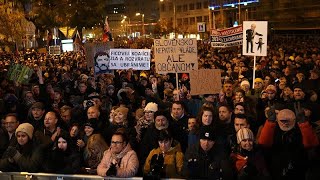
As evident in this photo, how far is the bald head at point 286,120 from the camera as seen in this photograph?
5.92m

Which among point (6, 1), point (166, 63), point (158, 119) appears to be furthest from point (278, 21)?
point (158, 119)

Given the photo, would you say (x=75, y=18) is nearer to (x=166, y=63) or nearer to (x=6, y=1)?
(x=6, y=1)

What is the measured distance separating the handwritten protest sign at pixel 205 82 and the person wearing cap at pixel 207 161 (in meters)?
3.96

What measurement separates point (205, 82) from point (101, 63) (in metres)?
5.68

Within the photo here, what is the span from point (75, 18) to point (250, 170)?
35385 mm

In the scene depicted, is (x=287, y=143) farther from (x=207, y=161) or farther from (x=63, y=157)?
(x=63, y=157)

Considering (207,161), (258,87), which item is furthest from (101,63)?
(207,161)

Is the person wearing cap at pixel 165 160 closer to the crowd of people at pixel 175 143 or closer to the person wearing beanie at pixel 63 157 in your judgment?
the crowd of people at pixel 175 143

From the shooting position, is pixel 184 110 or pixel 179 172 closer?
pixel 179 172

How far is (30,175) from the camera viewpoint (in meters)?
5.93

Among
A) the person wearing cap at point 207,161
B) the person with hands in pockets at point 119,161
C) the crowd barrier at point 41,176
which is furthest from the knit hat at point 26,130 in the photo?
the person wearing cap at point 207,161

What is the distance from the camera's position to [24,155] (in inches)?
255

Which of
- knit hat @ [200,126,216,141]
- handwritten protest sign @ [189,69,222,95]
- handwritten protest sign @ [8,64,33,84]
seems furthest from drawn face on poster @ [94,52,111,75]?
knit hat @ [200,126,216,141]

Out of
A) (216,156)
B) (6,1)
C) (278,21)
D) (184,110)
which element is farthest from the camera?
(278,21)
